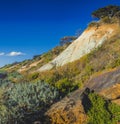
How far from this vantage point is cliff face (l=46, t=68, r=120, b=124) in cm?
1284

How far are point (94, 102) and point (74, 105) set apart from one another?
0.88m

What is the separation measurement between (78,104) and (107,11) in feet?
152

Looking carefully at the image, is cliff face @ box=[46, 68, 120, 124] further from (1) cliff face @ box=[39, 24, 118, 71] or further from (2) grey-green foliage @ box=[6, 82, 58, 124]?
(1) cliff face @ box=[39, 24, 118, 71]

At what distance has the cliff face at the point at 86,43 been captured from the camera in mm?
46094

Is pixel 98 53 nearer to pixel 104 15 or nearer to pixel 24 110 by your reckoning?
pixel 24 110

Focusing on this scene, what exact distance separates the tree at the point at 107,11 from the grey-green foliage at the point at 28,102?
42648mm

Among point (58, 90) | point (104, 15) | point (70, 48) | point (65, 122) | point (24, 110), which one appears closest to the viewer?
point (65, 122)

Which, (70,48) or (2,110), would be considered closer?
(2,110)

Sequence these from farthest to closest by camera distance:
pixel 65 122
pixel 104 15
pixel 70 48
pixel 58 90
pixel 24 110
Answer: pixel 104 15 < pixel 70 48 < pixel 58 90 < pixel 24 110 < pixel 65 122

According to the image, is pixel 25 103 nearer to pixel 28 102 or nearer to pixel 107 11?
pixel 28 102

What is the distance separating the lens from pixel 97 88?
14.7 meters

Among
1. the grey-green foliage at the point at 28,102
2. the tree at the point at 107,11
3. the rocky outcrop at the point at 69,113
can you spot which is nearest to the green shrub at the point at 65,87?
the grey-green foliage at the point at 28,102

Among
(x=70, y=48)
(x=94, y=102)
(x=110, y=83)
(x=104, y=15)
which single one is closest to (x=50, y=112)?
(x=94, y=102)

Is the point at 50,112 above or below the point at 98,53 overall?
below
